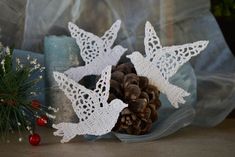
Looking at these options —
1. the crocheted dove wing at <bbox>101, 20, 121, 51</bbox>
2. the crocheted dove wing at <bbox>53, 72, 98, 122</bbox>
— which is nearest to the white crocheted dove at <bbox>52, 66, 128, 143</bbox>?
the crocheted dove wing at <bbox>53, 72, 98, 122</bbox>

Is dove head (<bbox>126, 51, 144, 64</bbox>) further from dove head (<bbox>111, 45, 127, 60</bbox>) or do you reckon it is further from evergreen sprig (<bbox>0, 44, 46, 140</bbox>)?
evergreen sprig (<bbox>0, 44, 46, 140</bbox>)

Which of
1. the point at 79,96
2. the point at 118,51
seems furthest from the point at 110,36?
the point at 79,96

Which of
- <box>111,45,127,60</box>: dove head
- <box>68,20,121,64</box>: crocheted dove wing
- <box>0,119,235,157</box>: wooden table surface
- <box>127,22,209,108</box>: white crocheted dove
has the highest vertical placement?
<box>68,20,121,64</box>: crocheted dove wing

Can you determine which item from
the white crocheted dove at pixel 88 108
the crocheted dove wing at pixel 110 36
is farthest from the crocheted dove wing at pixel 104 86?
the crocheted dove wing at pixel 110 36

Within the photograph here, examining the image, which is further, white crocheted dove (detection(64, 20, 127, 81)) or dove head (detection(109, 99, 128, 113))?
white crocheted dove (detection(64, 20, 127, 81))

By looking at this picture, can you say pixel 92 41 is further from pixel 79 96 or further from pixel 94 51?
pixel 79 96

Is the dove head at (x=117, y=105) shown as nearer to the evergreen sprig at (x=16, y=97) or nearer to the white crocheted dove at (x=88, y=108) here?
the white crocheted dove at (x=88, y=108)

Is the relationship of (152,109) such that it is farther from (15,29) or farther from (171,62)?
(15,29)

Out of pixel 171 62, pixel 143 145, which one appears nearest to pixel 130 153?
pixel 143 145
